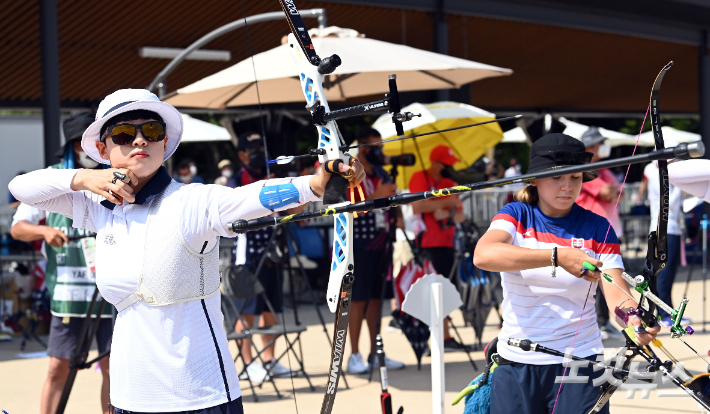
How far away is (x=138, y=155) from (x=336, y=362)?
0.96 metres

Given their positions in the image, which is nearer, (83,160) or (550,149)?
(550,149)

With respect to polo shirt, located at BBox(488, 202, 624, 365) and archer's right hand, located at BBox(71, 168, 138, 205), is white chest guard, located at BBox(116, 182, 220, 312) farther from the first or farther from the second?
polo shirt, located at BBox(488, 202, 624, 365)

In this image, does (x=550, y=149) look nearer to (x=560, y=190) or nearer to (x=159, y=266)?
(x=560, y=190)

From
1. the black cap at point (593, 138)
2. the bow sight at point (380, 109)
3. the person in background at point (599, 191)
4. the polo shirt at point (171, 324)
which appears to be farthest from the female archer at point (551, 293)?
the black cap at point (593, 138)

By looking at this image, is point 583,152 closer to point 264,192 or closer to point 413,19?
point 264,192

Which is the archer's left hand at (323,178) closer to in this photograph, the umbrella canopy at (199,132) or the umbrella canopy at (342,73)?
the umbrella canopy at (342,73)

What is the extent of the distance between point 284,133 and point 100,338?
3.05m

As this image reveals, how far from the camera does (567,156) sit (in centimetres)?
315

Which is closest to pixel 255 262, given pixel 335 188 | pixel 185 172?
pixel 335 188

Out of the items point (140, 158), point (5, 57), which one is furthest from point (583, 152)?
point (5, 57)

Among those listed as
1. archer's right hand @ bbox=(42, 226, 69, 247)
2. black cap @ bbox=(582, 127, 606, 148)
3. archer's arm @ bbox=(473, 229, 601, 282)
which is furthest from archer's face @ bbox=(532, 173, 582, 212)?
black cap @ bbox=(582, 127, 606, 148)

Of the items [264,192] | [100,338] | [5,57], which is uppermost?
[5,57]

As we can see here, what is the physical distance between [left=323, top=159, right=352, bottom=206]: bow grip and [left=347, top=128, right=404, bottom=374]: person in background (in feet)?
14.7

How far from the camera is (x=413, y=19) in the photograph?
12477 mm
